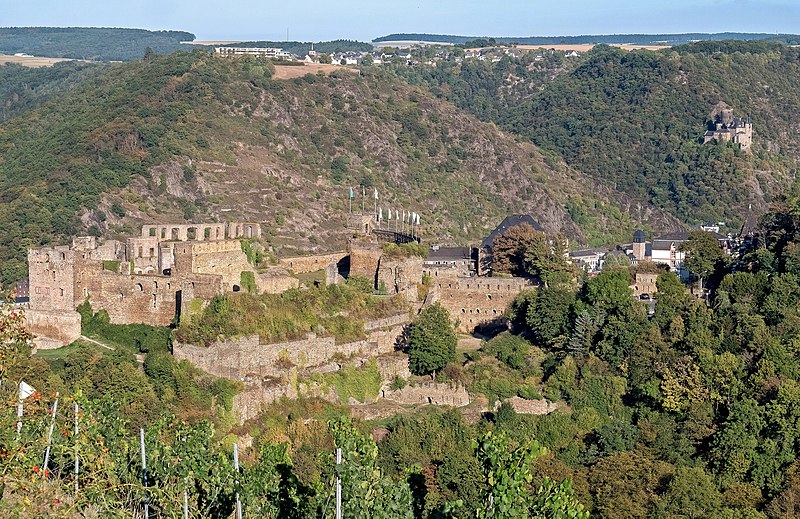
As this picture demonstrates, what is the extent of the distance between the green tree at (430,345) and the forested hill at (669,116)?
6777 centimetres

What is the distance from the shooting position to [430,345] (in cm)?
4431

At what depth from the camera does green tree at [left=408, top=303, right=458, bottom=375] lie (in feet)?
145

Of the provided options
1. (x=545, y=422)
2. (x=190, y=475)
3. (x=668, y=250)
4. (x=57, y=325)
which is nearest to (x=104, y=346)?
(x=57, y=325)

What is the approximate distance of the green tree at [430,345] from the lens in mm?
44156

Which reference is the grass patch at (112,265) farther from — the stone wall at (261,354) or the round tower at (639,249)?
the round tower at (639,249)

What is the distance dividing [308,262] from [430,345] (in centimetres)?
739

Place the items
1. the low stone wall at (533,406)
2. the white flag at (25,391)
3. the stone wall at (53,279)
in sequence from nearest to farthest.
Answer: the white flag at (25,391) → the stone wall at (53,279) → the low stone wall at (533,406)

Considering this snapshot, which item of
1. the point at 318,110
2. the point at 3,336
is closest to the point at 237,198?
the point at 318,110

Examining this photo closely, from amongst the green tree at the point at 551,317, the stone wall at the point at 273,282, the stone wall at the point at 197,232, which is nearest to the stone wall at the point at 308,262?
the stone wall at the point at 197,232

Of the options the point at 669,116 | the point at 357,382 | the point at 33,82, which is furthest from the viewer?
the point at 33,82

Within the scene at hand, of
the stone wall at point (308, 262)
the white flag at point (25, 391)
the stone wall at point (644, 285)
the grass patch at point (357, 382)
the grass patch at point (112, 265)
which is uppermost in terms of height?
the white flag at point (25, 391)

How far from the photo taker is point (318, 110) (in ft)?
373

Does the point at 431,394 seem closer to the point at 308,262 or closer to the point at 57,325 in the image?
the point at 308,262

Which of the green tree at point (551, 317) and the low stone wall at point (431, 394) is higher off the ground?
the green tree at point (551, 317)
